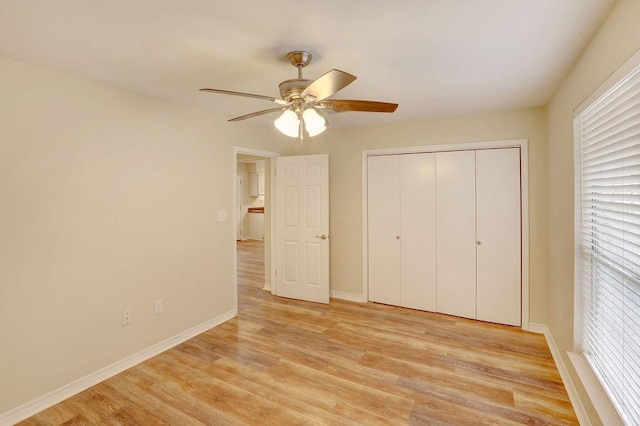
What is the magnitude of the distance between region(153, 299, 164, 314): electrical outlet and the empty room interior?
0.07m

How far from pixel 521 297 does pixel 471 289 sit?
485 millimetres

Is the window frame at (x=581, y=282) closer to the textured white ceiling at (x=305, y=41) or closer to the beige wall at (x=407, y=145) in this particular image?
the textured white ceiling at (x=305, y=41)

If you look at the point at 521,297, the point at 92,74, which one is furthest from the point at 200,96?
the point at 521,297

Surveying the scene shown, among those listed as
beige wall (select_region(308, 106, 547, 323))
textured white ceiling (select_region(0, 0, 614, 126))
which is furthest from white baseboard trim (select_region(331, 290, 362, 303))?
textured white ceiling (select_region(0, 0, 614, 126))

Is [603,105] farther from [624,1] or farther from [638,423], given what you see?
[638,423]

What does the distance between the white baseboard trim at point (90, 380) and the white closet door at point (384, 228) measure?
213 cm

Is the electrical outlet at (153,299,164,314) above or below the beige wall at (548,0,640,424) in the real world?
below

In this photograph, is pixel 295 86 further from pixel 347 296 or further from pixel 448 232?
pixel 347 296

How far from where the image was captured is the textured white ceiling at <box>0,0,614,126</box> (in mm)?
1542

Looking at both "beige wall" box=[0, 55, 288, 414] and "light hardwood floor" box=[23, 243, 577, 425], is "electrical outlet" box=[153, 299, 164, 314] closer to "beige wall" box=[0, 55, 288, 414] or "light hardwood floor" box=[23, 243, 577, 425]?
"beige wall" box=[0, 55, 288, 414]

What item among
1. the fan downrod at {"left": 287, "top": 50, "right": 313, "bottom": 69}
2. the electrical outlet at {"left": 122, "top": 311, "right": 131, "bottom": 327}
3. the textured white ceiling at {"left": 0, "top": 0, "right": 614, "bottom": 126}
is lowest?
the electrical outlet at {"left": 122, "top": 311, "right": 131, "bottom": 327}

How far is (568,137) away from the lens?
7.69ft

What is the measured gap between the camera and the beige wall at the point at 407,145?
10.8 feet

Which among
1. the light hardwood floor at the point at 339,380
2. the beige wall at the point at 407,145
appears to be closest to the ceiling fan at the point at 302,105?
the light hardwood floor at the point at 339,380
